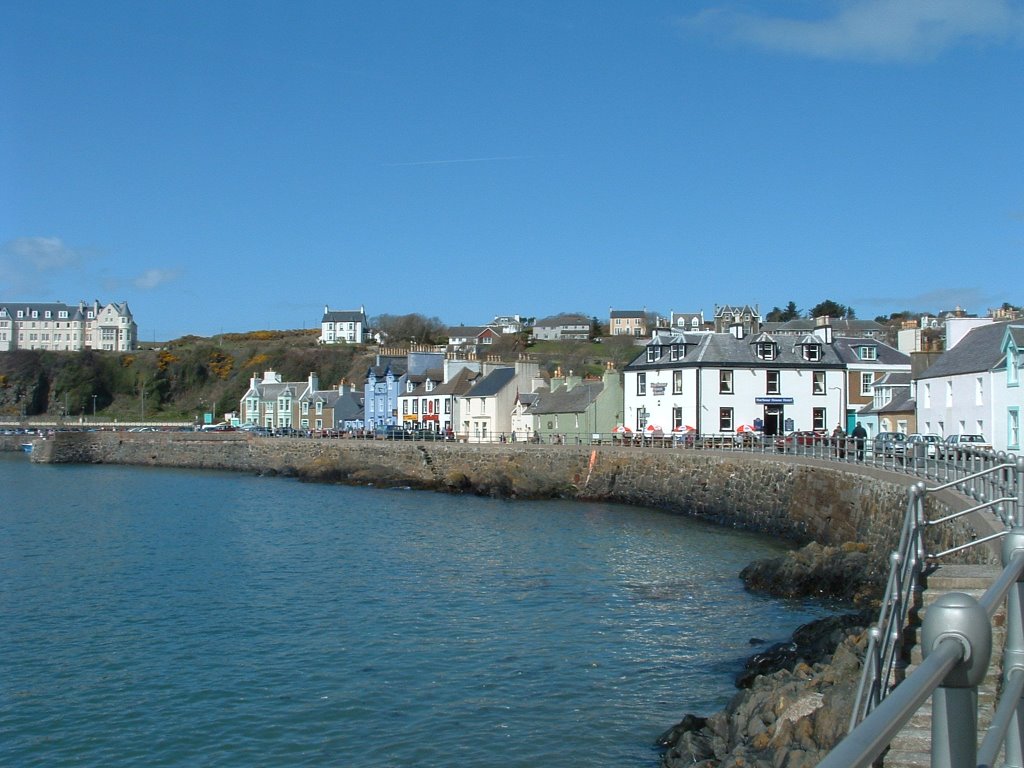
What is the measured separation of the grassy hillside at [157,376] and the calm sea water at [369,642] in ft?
364

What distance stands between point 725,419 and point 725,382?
2054mm

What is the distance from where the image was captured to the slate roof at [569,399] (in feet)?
208

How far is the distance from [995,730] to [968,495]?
1955 cm

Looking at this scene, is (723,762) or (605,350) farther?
(605,350)

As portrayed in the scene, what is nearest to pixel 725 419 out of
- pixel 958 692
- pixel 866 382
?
pixel 866 382

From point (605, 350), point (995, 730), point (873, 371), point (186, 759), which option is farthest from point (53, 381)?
point (995, 730)

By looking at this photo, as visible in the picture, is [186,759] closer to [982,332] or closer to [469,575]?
[469,575]

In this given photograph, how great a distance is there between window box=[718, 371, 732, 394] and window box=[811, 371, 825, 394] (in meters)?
4.95

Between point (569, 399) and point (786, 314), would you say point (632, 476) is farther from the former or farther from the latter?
point (786, 314)

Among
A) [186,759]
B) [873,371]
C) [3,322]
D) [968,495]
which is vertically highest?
[3,322]

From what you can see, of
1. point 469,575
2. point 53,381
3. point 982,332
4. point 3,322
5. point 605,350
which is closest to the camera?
point 469,575

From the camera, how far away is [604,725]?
15047 millimetres

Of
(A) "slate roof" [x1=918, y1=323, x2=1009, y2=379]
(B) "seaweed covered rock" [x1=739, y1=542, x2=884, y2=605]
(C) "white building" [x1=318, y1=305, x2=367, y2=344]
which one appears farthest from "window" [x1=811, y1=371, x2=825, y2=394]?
(C) "white building" [x1=318, y1=305, x2=367, y2=344]

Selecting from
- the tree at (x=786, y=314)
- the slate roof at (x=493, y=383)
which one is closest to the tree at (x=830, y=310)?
Answer: the tree at (x=786, y=314)
